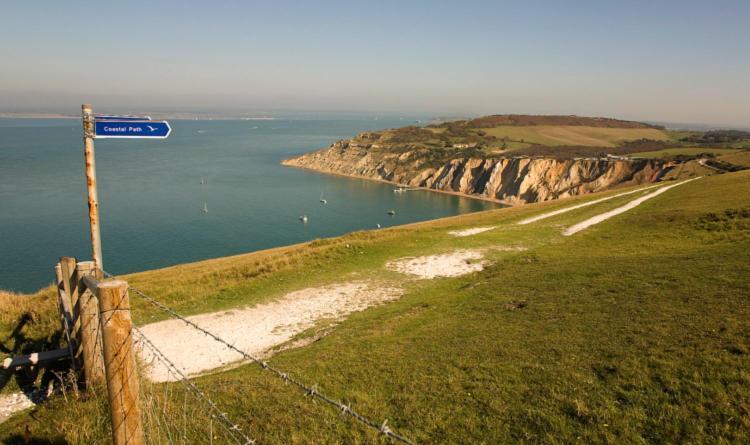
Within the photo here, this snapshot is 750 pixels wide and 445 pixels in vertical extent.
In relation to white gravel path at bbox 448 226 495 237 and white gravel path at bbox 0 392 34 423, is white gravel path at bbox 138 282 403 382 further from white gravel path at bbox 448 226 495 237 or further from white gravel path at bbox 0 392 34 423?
white gravel path at bbox 448 226 495 237

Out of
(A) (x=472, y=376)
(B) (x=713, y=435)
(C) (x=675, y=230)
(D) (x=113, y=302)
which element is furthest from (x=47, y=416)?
(C) (x=675, y=230)

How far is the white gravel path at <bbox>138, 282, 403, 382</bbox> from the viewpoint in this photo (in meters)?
12.7

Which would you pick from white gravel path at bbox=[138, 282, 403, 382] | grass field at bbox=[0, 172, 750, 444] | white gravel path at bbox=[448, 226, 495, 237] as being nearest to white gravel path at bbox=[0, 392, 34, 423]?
grass field at bbox=[0, 172, 750, 444]

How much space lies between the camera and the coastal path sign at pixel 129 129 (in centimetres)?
751

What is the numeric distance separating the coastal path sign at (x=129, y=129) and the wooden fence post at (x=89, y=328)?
2321 millimetres

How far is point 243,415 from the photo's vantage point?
25.9 ft

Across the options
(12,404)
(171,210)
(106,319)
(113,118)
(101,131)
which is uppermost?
(113,118)

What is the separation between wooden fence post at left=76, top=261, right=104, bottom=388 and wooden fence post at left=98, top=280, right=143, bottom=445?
6.72 ft

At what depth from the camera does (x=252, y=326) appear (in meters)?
15.4

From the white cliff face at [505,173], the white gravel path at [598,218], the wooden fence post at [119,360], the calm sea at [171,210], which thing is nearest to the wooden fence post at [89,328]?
the wooden fence post at [119,360]

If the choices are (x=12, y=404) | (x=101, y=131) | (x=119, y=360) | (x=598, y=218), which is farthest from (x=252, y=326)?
(x=598, y=218)

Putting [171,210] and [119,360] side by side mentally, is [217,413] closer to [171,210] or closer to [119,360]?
[119,360]

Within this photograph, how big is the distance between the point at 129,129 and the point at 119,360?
16.0 ft

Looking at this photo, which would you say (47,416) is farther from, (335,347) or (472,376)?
(472,376)
